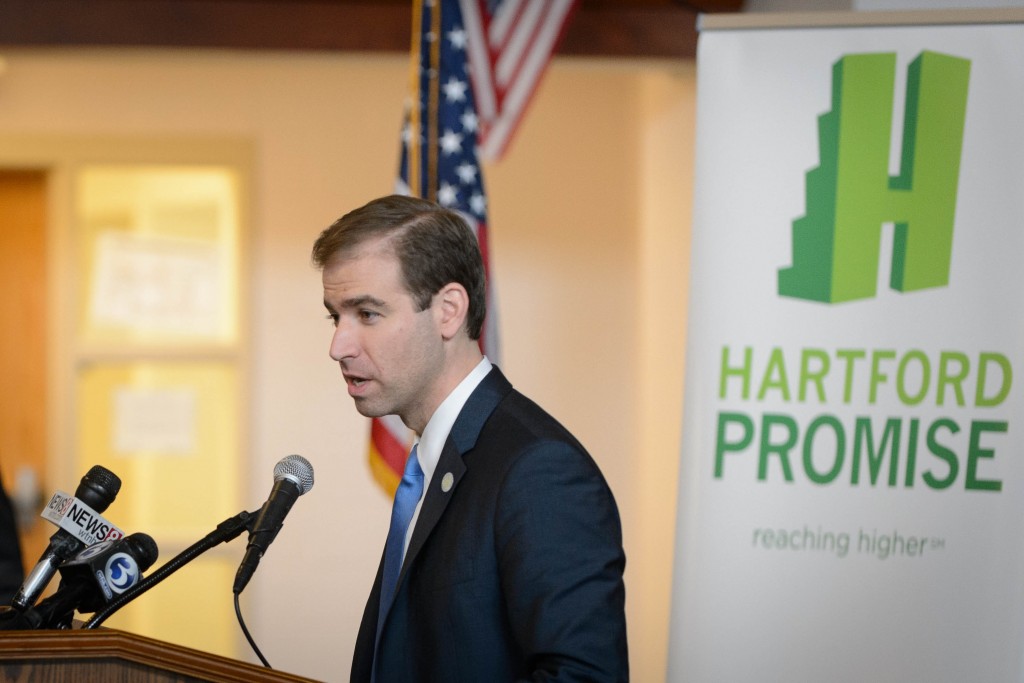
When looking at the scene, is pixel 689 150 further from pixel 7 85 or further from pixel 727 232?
pixel 7 85

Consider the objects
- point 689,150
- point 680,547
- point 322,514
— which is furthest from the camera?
point 322,514

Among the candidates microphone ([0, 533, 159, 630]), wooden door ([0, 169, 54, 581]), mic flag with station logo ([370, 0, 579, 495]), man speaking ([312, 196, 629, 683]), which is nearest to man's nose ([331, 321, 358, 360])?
man speaking ([312, 196, 629, 683])

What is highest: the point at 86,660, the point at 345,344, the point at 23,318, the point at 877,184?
the point at 877,184

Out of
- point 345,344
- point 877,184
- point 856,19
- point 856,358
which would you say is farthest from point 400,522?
point 856,19

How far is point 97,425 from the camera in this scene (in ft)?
16.2

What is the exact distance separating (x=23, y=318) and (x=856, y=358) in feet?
12.7

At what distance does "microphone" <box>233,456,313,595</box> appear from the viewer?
4.60ft

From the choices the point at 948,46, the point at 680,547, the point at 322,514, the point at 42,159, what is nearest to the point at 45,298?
the point at 42,159

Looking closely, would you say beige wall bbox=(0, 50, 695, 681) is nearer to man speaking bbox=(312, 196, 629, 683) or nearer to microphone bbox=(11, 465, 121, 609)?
man speaking bbox=(312, 196, 629, 683)

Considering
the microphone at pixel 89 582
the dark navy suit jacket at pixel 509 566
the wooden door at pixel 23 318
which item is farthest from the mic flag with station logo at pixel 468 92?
the wooden door at pixel 23 318

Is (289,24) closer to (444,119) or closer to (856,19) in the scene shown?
(444,119)

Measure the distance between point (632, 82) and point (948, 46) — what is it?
2.71m

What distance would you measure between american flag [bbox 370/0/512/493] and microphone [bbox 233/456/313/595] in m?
1.76

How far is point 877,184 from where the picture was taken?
7.82 feet
